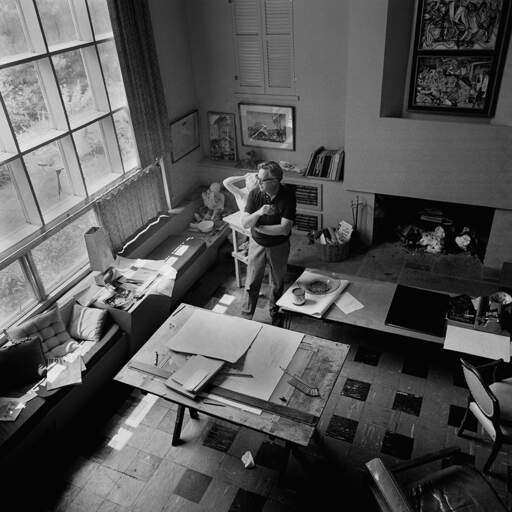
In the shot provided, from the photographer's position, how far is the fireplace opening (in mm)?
5664

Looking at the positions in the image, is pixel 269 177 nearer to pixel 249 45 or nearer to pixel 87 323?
pixel 87 323

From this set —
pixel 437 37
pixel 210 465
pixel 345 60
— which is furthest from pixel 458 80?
pixel 210 465

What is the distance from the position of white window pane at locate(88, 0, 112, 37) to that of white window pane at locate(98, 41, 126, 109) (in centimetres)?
12

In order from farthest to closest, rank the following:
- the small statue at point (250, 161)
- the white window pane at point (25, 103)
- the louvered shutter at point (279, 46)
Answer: the small statue at point (250, 161) → the louvered shutter at point (279, 46) → the white window pane at point (25, 103)

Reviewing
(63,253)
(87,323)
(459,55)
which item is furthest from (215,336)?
(459,55)

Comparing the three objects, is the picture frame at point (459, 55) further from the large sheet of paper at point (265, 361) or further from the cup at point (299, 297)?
the large sheet of paper at point (265, 361)

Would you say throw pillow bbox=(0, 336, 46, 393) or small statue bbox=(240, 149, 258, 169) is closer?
throw pillow bbox=(0, 336, 46, 393)

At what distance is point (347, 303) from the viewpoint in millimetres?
4375

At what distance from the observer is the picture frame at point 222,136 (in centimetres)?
622

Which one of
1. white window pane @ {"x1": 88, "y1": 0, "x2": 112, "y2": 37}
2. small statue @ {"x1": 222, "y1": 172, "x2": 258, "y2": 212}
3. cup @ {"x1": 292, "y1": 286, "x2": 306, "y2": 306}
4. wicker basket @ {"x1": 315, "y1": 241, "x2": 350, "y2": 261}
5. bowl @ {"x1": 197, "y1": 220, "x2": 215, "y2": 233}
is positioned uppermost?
white window pane @ {"x1": 88, "y1": 0, "x2": 112, "y2": 37}

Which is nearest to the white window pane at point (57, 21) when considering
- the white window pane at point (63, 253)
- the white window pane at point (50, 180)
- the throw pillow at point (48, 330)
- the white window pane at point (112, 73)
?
the white window pane at point (112, 73)

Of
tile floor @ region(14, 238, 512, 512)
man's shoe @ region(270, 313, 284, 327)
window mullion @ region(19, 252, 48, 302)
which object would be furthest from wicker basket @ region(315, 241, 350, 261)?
window mullion @ region(19, 252, 48, 302)

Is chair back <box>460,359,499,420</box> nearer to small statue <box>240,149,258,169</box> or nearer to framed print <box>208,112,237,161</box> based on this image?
small statue <box>240,149,258,169</box>

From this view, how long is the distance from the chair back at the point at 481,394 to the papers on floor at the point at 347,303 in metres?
1.11
